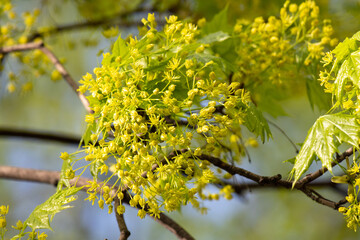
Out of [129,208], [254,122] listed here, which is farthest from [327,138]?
[129,208]

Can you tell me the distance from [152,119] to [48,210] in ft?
1.02

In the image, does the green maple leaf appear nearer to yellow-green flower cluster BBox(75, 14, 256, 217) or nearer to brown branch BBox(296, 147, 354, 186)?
brown branch BBox(296, 147, 354, 186)

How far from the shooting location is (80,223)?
14.4ft

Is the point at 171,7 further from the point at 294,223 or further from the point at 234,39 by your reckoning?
the point at 294,223

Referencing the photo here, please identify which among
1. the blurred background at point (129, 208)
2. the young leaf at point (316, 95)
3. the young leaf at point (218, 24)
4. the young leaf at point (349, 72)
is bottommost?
the blurred background at point (129, 208)

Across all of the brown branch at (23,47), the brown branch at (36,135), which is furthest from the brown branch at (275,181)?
the brown branch at (36,135)

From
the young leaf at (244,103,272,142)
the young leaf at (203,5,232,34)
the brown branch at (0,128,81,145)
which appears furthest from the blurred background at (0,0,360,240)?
the young leaf at (244,103,272,142)

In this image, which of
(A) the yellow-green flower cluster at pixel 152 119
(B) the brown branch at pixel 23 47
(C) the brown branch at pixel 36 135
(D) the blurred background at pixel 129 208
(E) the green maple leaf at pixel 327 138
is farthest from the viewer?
(D) the blurred background at pixel 129 208

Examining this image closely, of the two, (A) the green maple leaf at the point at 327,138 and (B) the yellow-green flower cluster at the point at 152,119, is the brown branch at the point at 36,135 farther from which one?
(A) the green maple leaf at the point at 327,138

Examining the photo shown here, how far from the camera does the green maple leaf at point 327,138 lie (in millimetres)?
779

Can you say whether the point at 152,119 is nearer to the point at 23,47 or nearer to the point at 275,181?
the point at 275,181

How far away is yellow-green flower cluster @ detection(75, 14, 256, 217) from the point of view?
89 centimetres

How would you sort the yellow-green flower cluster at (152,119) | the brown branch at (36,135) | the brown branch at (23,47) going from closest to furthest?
the yellow-green flower cluster at (152,119) → the brown branch at (23,47) → the brown branch at (36,135)

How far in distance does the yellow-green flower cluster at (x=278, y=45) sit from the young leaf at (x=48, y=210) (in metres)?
0.59
